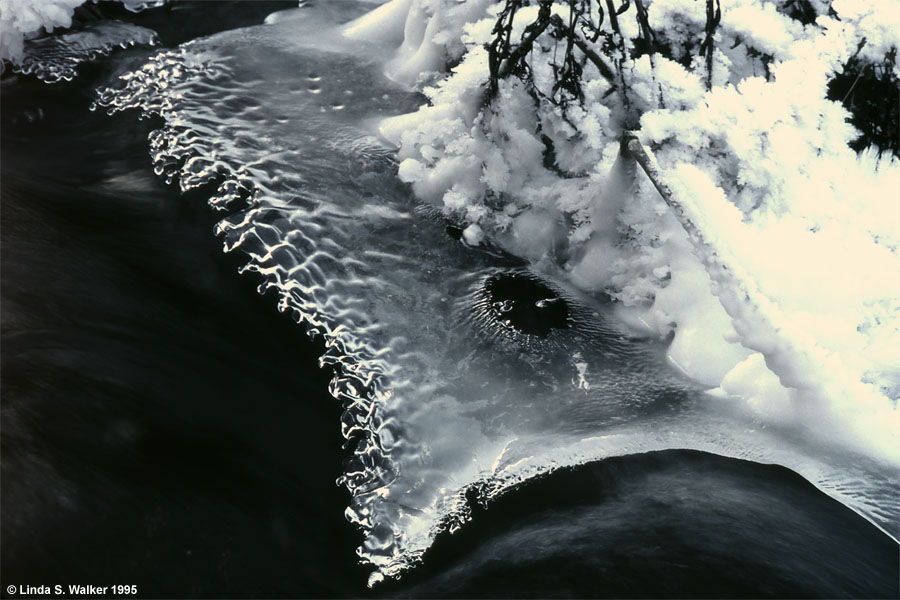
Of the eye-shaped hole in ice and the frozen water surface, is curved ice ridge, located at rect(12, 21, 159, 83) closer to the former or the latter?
the frozen water surface

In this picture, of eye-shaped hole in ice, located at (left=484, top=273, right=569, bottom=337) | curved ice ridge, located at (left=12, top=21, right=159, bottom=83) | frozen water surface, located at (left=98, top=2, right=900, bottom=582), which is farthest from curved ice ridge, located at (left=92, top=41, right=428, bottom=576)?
eye-shaped hole in ice, located at (left=484, top=273, right=569, bottom=337)

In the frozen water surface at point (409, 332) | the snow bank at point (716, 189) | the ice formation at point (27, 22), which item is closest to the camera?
the frozen water surface at point (409, 332)

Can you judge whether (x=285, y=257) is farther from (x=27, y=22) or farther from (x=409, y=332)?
(x=27, y=22)

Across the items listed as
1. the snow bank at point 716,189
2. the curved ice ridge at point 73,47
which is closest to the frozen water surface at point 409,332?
the snow bank at point 716,189

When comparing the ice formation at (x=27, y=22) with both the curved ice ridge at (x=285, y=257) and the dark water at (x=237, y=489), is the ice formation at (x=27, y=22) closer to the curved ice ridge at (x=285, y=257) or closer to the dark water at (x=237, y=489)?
the curved ice ridge at (x=285, y=257)

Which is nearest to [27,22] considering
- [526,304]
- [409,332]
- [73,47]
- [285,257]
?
[73,47]
